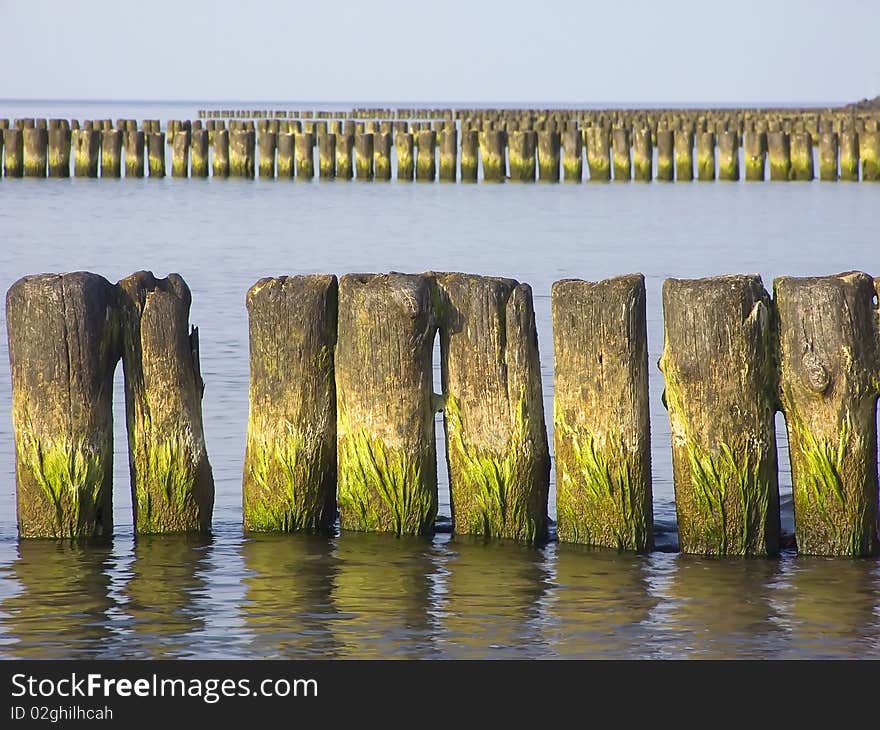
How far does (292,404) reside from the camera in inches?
285

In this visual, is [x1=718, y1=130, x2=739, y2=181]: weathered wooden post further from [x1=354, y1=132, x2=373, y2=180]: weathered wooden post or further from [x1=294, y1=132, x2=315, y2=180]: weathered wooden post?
[x1=294, y1=132, x2=315, y2=180]: weathered wooden post

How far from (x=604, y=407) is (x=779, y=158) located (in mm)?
30924

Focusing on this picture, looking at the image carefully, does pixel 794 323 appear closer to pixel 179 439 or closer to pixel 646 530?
pixel 646 530

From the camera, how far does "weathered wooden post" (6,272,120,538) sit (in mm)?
6980

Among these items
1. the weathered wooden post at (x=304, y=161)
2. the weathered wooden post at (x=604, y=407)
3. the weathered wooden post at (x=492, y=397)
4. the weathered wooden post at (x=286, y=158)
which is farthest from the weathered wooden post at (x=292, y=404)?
the weathered wooden post at (x=304, y=161)

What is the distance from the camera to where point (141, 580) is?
6961 millimetres

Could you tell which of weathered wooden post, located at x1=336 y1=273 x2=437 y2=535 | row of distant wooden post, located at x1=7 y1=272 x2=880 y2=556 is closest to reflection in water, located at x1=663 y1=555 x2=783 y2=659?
row of distant wooden post, located at x1=7 y1=272 x2=880 y2=556

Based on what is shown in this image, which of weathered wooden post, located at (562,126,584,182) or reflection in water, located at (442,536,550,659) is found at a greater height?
weathered wooden post, located at (562,126,584,182)

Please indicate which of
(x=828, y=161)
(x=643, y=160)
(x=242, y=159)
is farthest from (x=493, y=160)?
(x=828, y=161)

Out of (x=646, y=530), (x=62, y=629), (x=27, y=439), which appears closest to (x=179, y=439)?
(x=27, y=439)

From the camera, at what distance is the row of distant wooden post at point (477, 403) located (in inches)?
268

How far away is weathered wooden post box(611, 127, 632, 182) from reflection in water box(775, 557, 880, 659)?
30019mm

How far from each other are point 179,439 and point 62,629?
4.01 ft

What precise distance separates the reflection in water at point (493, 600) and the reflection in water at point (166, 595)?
1.06 meters
